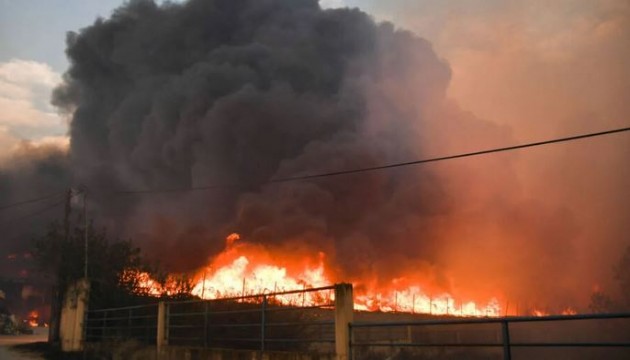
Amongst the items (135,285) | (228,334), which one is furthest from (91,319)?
(228,334)

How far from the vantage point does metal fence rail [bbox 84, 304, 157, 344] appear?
16312 mm

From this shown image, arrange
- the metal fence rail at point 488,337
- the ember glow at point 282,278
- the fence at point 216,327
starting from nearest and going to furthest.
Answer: the fence at point 216,327
the metal fence rail at point 488,337
the ember glow at point 282,278

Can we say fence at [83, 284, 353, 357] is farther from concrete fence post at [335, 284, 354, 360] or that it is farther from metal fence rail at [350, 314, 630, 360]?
concrete fence post at [335, 284, 354, 360]

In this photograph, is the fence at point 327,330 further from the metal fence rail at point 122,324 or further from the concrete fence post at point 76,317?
the concrete fence post at point 76,317

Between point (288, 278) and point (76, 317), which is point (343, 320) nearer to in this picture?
point (76, 317)

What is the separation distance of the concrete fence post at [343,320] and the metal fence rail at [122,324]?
7.95m

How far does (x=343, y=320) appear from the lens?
866 centimetres

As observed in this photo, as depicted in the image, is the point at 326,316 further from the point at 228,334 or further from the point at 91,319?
the point at 91,319

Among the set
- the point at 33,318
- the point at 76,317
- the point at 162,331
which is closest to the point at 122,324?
the point at 76,317

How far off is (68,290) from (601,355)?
103 feet

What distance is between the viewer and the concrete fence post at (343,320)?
28.2ft

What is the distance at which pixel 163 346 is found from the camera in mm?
13750

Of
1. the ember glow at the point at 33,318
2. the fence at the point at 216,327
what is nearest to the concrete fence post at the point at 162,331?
the fence at the point at 216,327

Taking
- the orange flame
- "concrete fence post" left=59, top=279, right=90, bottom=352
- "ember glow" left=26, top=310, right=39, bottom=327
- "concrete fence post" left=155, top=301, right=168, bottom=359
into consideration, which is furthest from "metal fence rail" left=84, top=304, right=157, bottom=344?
"ember glow" left=26, top=310, right=39, bottom=327
